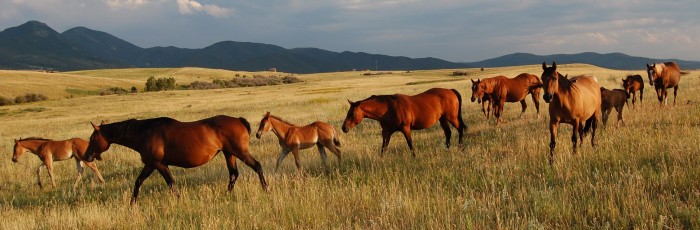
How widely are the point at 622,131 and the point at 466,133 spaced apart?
14.5ft

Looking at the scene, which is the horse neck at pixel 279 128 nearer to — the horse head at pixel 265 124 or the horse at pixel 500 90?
the horse head at pixel 265 124

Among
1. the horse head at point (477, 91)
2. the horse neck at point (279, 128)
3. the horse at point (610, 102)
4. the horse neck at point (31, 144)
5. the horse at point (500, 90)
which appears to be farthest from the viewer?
the horse at point (500, 90)

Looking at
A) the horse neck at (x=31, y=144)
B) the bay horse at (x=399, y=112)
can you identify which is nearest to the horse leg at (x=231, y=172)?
the bay horse at (x=399, y=112)

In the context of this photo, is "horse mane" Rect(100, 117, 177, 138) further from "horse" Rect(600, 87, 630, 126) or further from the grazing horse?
"horse" Rect(600, 87, 630, 126)

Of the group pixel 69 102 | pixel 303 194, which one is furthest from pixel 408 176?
pixel 69 102

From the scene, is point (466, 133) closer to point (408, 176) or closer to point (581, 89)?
point (581, 89)

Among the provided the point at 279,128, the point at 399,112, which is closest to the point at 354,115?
the point at 399,112

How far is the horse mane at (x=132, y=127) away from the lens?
8109 millimetres

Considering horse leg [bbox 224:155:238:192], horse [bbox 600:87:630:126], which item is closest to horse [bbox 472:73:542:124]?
horse [bbox 600:87:630:126]

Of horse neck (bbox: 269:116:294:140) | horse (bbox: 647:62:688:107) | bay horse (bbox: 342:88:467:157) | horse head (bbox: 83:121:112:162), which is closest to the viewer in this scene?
horse head (bbox: 83:121:112:162)

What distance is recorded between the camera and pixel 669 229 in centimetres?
440

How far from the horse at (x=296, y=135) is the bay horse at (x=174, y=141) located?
5.90ft

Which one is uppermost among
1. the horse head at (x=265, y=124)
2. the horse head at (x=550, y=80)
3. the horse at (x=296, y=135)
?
the horse head at (x=550, y=80)

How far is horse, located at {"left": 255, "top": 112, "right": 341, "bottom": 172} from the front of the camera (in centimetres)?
1023
